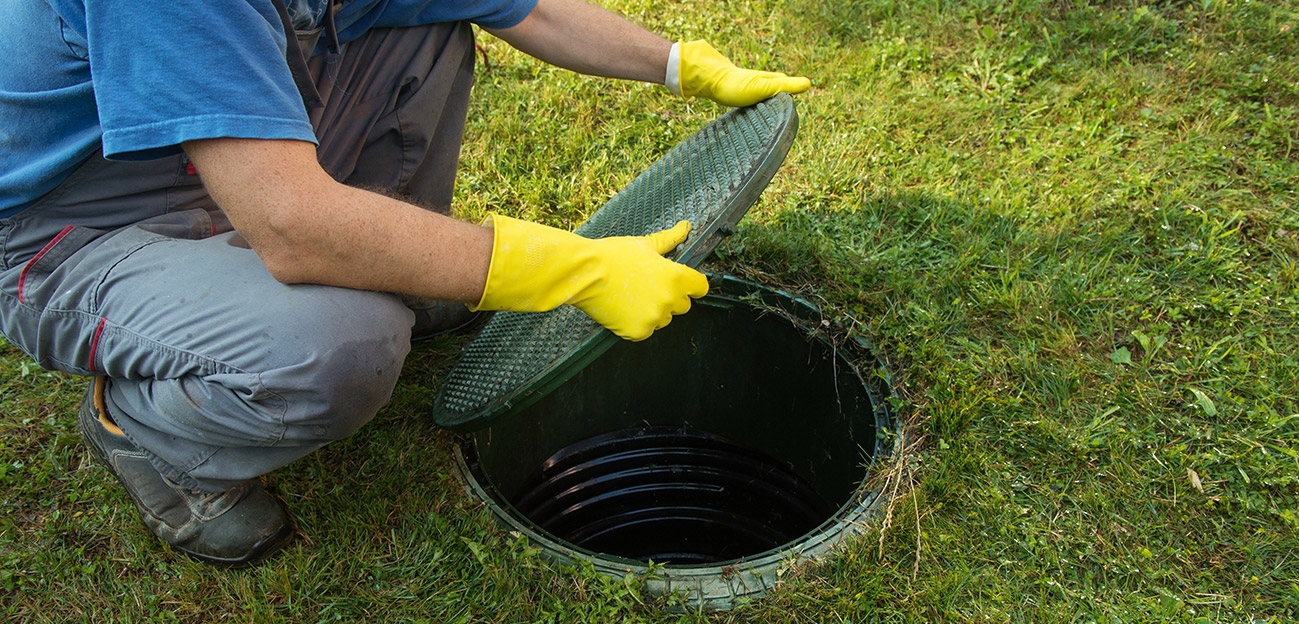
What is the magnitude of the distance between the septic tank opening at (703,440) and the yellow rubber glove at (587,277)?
527mm

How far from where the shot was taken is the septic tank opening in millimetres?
2291

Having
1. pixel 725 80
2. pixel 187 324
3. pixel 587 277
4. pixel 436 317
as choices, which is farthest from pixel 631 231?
pixel 187 324

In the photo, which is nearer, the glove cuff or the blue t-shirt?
the blue t-shirt

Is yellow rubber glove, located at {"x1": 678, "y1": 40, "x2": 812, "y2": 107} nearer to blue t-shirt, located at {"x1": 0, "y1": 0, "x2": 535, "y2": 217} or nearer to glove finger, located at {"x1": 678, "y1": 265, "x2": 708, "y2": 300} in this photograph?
glove finger, located at {"x1": 678, "y1": 265, "x2": 708, "y2": 300}

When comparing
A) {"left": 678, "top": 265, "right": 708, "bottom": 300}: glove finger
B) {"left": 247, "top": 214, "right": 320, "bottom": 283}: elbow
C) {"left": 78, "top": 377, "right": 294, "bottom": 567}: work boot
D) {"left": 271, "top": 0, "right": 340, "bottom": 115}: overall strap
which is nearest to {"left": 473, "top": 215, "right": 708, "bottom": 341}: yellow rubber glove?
{"left": 678, "top": 265, "right": 708, "bottom": 300}: glove finger

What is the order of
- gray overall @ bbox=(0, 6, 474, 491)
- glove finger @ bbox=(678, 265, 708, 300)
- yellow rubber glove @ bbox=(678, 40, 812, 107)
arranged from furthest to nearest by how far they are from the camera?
yellow rubber glove @ bbox=(678, 40, 812, 107) < glove finger @ bbox=(678, 265, 708, 300) < gray overall @ bbox=(0, 6, 474, 491)

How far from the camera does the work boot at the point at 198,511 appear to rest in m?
1.82

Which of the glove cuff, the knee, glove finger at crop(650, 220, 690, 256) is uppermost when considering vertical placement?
the glove cuff

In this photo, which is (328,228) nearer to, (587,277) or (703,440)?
(587,277)

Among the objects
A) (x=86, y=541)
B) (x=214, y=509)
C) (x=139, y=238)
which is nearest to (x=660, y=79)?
(x=139, y=238)

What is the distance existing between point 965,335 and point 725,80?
88 cm

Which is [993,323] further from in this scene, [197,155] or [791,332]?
[197,155]

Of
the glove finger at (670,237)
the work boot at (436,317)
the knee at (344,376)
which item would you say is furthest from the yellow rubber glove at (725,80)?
the knee at (344,376)

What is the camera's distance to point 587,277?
167 centimetres
